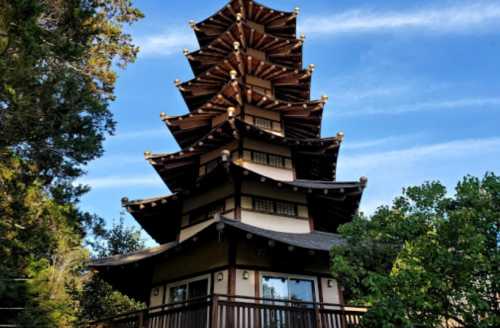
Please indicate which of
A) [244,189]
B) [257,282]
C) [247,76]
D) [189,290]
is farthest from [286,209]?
[247,76]

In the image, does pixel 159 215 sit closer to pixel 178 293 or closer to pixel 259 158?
pixel 178 293

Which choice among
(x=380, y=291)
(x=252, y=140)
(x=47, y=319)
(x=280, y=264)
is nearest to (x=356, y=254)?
(x=380, y=291)

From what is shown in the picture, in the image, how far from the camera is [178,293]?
36.3 ft

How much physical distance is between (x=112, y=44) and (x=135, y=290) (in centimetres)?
871

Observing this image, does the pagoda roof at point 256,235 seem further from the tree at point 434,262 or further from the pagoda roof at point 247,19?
the pagoda roof at point 247,19

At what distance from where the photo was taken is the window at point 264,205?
459 inches

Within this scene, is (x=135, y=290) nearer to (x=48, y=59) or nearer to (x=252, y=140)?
(x=252, y=140)

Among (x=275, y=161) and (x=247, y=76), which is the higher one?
(x=247, y=76)

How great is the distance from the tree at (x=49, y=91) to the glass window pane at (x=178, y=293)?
4.22 metres

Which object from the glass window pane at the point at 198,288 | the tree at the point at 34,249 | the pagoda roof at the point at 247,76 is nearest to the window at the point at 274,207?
the glass window pane at the point at 198,288

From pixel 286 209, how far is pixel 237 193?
1770 millimetres

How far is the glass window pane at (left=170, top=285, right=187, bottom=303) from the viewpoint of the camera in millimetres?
10867

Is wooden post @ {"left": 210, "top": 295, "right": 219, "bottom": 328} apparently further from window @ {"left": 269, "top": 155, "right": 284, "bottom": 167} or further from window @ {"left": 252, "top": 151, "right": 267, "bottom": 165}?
window @ {"left": 269, "top": 155, "right": 284, "bottom": 167}

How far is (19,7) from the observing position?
26.2 feet
